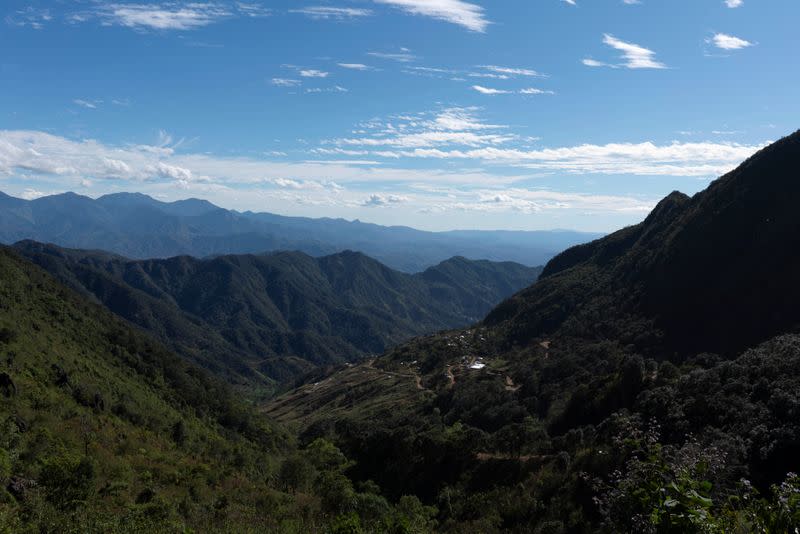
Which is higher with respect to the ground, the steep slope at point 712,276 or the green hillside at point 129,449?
the steep slope at point 712,276

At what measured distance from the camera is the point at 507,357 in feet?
360

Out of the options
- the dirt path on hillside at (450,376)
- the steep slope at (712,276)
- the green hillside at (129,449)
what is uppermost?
the steep slope at (712,276)

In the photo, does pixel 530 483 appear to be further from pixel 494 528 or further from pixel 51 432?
pixel 51 432

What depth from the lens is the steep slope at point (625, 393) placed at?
970 cm

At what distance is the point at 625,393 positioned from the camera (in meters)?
49.2

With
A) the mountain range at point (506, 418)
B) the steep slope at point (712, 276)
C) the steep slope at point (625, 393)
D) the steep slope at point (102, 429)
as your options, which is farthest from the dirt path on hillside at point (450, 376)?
the steep slope at point (102, 429)

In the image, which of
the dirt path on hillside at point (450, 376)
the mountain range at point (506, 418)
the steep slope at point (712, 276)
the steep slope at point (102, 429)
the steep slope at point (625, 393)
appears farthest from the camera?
the dirt path on hillside at point (450, 376)

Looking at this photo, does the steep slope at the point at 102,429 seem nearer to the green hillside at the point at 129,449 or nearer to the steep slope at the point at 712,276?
the green hillside at the point at 129,449

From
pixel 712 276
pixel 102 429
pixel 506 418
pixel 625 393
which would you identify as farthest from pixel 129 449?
pixel 712 276

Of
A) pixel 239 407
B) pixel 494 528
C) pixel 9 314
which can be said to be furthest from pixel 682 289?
pixel 9 314

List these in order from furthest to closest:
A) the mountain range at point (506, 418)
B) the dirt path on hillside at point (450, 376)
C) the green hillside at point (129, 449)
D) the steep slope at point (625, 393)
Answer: the dirt path on hillside at point (450, 376) → the green hillside at point (129, 449) → the mountain range at point (506, 418) → the steep slope at point (625, 393)

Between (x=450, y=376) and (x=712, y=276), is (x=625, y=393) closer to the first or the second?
(x=712, y=276)

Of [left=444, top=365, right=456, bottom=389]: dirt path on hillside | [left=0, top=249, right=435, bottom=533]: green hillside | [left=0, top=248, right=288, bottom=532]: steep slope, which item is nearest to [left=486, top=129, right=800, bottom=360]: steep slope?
[left=444, top=365, right=456, bottom=389]: dirt path on hillside

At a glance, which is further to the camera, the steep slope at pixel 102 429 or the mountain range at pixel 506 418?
the steep slope at pixel 102 429
